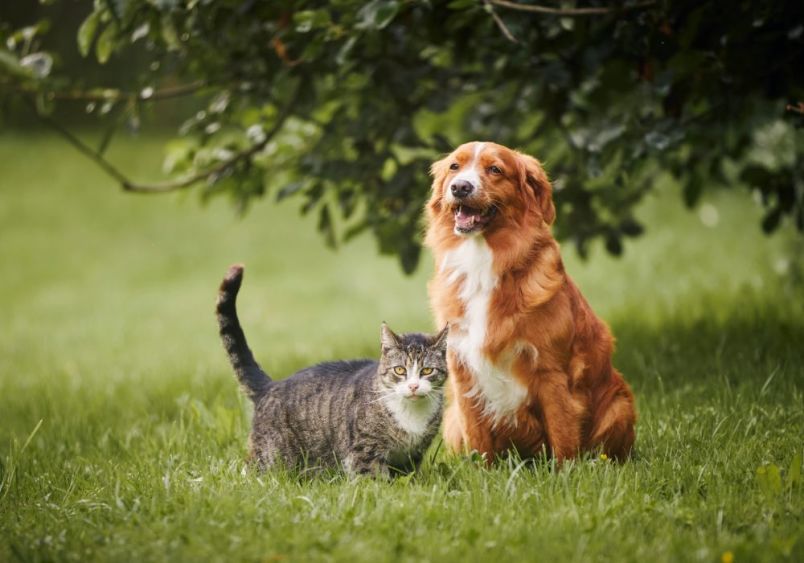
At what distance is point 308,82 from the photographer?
5.33 meters

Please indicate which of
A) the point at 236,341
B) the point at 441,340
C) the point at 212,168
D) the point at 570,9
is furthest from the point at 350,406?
the point at 212,168

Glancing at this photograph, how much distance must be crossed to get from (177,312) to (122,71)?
8667 mm

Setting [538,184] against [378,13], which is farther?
[378,13]

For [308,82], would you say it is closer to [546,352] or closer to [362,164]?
[362,164]

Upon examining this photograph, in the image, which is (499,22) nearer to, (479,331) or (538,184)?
(538,184)

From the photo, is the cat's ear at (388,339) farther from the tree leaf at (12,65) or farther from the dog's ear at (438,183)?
the tree leaf at (12,65)

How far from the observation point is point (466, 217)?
3652 mm

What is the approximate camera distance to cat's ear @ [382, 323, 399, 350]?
12.8ft

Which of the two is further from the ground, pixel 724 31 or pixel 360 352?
pixel 724 31

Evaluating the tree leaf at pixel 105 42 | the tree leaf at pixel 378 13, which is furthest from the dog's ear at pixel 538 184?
the tree leaf at pixel 105 42

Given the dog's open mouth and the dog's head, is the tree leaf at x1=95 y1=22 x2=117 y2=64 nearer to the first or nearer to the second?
the dog's head

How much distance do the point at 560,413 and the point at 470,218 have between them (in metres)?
0.84

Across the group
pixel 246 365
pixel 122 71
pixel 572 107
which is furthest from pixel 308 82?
pixel 122 71

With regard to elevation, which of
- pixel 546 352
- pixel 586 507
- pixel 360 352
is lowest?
pixel 360 352
